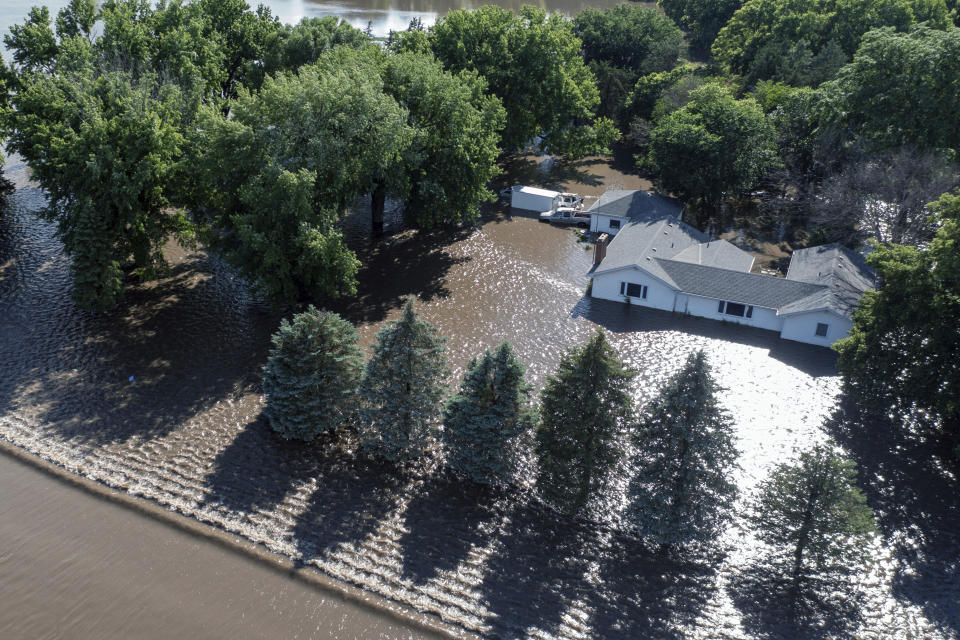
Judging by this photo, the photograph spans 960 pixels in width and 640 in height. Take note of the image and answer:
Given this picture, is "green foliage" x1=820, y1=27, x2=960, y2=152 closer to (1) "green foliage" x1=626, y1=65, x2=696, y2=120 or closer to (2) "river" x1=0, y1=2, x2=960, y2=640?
(2) "river" x1=0, y1=2, x2=960, y2=640

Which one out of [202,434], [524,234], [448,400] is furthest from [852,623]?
[524,234]

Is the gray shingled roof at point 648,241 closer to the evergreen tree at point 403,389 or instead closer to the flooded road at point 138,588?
the evergreen tree at point 403,389

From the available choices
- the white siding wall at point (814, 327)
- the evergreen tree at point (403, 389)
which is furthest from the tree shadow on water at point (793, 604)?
the white siding wall at point (814, 327)

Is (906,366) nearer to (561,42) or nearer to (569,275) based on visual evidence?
(569,275)

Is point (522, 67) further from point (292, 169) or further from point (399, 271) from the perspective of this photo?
point (292, 169)

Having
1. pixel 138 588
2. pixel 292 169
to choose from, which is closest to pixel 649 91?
pixel 292 169
